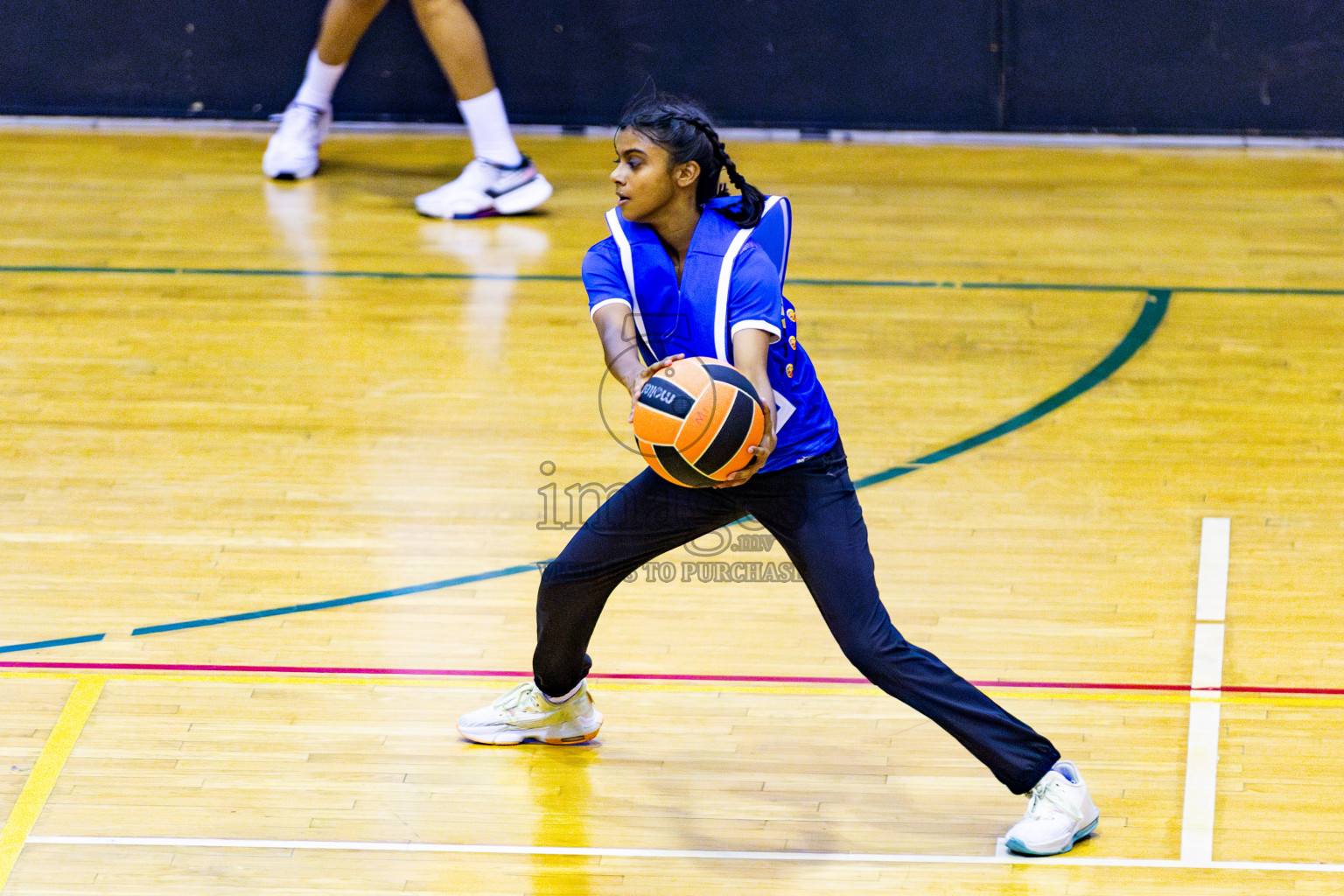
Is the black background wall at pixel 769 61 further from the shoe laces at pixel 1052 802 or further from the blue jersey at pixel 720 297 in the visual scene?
the shoe laces at pixel 1052 802

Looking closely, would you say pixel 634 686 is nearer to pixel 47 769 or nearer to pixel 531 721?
pixel 531 721

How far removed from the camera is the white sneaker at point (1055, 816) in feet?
11.0

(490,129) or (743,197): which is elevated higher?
(743,197)

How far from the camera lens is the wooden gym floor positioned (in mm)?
3498

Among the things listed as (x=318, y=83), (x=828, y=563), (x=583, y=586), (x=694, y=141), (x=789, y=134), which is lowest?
(x=789, y=134)

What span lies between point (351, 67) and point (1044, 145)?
143 inches

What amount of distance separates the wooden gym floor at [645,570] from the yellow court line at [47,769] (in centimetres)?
1

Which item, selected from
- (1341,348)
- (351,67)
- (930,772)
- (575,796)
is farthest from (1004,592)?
(351,67)

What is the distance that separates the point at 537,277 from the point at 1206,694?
11.5ft

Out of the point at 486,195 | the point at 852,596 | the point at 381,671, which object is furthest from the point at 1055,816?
the point at 486,195

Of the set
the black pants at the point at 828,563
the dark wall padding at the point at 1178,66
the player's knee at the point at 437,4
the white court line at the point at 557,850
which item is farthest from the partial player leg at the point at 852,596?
the dark wall padding at the point at 1178,66

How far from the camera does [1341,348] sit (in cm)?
593

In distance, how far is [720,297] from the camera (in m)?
3.09

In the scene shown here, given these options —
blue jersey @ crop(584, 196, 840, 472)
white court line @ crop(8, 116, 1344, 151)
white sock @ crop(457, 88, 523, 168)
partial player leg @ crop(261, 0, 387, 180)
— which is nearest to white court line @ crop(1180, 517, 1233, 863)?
blue jersey @ crop(584, 196, 840, 472)
